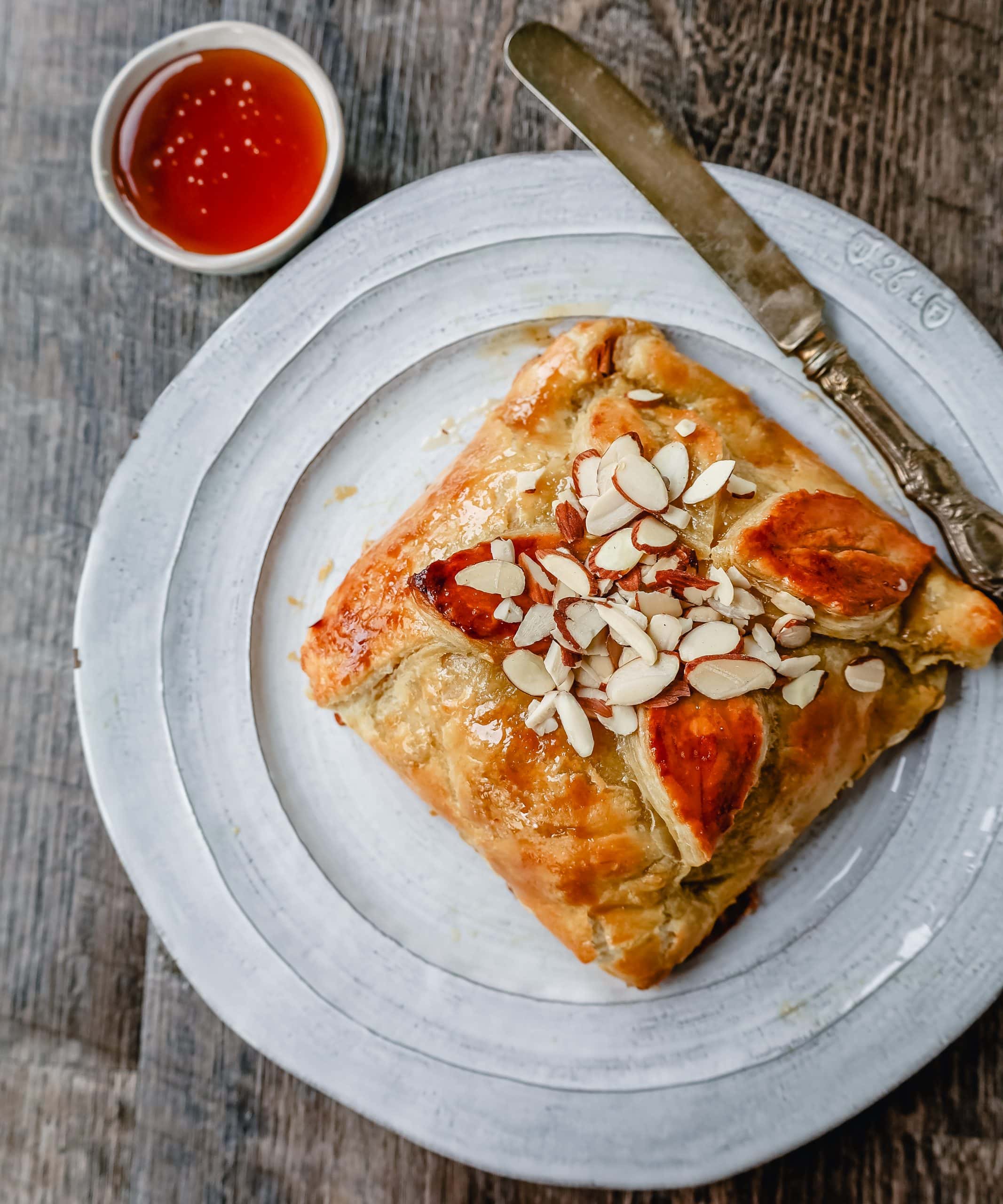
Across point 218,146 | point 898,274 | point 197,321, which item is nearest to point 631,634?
point 898,274

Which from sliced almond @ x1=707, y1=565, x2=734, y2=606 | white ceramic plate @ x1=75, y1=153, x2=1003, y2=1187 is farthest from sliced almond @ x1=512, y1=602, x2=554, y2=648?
white ceramic plate @ x1=75, y1=153, x2=1003, y2=1187

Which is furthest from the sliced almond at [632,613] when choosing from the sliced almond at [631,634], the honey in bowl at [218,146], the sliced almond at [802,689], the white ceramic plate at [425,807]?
the honey in bowl at [218,146]

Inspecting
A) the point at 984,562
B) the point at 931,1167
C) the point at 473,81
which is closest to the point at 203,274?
the point at 473,81

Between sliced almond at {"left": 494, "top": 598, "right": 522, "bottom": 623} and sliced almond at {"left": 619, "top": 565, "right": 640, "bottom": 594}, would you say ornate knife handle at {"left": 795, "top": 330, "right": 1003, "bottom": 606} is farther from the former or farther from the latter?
sliced almond at {"left": 494, "top": 598, "right": 522, "bottom": 623}

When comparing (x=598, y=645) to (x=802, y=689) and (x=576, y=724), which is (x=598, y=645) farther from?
(x=802, y=689)

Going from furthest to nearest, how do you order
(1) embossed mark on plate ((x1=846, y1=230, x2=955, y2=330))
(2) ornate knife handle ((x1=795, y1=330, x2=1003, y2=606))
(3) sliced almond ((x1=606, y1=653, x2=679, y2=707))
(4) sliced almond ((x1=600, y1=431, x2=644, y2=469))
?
(1) embossed mark on plate ((x1=846, y1=230, x2=955, y2=330)) < (2) ornate knife handle ((x1=795, y1=330, x2=1003, y2=606)) < (4) sliced almond ((x1=600, y1=431, x2=644, y2=469)) < (3) sliced almond ((x1=606, y1=653, x2=679, y2=707))

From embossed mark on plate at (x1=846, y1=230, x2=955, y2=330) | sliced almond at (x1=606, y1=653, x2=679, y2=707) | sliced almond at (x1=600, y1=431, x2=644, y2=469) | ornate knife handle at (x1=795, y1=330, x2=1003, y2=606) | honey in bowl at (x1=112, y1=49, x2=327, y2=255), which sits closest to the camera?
sliced almond at (x1=606, y1=653, x2=679, y2=707)
